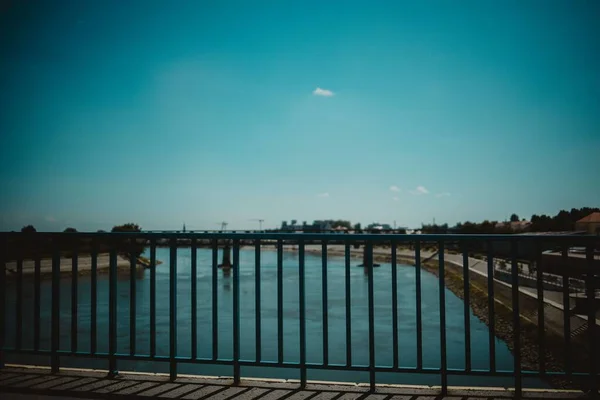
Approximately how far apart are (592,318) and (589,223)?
94.6 inches

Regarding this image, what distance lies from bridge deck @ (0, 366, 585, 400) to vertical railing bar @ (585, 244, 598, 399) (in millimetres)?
105

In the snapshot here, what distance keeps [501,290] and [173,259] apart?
3449cm

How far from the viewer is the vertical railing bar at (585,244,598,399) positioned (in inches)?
94.0

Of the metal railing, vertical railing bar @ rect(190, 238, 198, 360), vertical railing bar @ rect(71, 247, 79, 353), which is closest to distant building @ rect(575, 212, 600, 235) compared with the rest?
the metal railing

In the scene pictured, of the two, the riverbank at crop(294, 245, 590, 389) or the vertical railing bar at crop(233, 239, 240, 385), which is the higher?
the vertical railing bar at crop(233, 239, 240, 385)

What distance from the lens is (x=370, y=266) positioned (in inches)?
99.9

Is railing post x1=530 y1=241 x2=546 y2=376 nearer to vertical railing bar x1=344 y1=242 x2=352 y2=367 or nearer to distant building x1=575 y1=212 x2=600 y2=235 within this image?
vertical railing bar x1=344 y1=242 x2=352 y2=367

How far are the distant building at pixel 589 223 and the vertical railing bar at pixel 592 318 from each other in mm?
1841

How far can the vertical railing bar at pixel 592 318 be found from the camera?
2.39 metres

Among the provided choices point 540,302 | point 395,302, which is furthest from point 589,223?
point 395,302

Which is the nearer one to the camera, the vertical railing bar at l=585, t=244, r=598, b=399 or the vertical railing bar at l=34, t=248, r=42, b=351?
the vertical railing bar at l=585, t=244, r=598, b=399

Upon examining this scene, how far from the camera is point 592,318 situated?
240 cm

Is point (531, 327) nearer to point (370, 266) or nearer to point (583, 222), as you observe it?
point (583, 222)

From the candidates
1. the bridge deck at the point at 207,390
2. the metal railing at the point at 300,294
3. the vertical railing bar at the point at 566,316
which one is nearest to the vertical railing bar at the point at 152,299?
the metal railing at the point at 300,294
